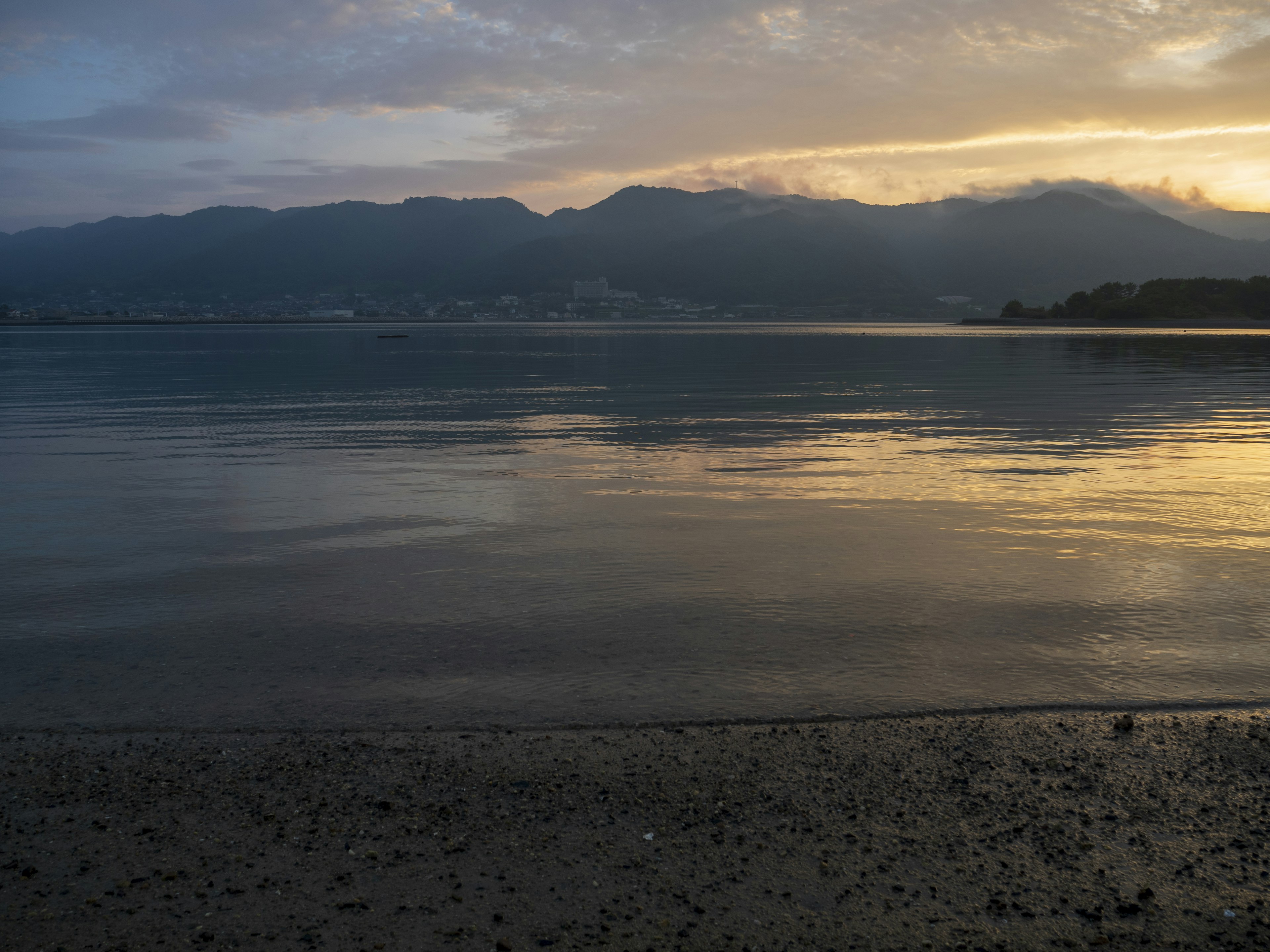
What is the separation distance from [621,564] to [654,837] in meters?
5.76

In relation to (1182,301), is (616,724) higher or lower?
lower

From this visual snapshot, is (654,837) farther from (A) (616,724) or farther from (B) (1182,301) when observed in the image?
(B) (1182,301)

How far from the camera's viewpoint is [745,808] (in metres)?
5.02

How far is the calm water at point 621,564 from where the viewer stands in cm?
682

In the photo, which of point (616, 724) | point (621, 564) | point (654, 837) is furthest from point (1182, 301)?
point (654, 837)

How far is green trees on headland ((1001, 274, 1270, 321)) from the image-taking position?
549ft

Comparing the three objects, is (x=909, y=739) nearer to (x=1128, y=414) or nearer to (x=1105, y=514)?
(x=1105, y=514)

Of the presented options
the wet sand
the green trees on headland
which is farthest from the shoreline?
the green trees on headland

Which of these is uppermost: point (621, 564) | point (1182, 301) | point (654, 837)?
point (1182, 301)

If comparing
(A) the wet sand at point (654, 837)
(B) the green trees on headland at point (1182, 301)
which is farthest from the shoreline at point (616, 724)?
(B) the green trees on headland at point (1182, 301)

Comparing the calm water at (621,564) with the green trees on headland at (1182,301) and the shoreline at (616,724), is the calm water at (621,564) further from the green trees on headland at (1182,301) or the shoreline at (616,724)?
the green trees on headland at (1182,301)

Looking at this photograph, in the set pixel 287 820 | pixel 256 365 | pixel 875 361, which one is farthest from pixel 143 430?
pixel 875 361

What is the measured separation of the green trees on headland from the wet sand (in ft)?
600

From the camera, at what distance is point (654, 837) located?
4766 millimetres
